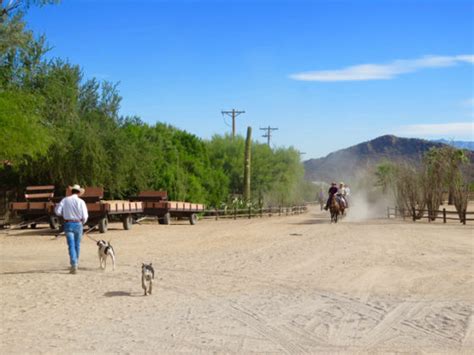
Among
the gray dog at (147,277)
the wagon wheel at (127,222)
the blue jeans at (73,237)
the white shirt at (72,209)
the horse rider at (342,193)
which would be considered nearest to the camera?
the gray dog at (147,277)

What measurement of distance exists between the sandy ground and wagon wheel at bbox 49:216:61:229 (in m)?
6.90

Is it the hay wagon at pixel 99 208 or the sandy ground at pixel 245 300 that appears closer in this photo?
the sandy ground at pixel 245 300

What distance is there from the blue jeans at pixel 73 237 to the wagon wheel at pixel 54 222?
45.0ft

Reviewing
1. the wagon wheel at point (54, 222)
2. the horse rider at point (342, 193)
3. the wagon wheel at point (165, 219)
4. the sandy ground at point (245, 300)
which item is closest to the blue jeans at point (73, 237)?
the sandy ground at point (245, 300)

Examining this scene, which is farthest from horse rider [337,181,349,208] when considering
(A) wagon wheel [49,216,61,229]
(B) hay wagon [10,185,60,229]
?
(B) hay wagon [10,185,60,229]

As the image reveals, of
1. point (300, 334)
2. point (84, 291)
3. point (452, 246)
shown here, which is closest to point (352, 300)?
point (300, 334)

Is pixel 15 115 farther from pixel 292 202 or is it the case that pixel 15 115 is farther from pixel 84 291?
pixel 292 202

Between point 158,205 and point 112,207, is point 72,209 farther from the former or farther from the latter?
point 158,205

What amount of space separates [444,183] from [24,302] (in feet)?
92.4

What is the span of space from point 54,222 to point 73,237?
46.5 ft

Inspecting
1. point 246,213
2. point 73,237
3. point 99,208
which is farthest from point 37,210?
point 246,213

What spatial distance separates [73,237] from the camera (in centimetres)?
1459

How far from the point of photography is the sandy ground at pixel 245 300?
8789mm

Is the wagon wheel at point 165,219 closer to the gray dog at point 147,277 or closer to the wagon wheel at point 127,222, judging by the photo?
the wagon wheel at point 127,222
